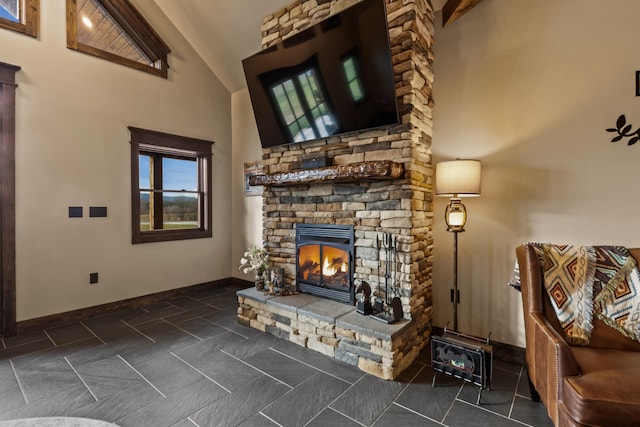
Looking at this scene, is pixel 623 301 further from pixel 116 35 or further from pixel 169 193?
pixel 116 35

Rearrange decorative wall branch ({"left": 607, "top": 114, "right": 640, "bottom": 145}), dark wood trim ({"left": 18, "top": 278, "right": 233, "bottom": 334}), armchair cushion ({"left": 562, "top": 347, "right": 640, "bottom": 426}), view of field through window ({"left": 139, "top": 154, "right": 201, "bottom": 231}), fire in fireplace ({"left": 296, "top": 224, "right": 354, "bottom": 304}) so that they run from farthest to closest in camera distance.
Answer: view of field through window ({"left": 139, "top": 154, "right": 201, "bottom": 231}) → dark wood trim ({"left": 18, "top": 278, "right": 233, "bottom": 334}) → fire in fireplace ({"left": 296, "top": 224, "right": 354, "bottom": 304}) → decorative wall branch ({"left": 607, "top": 114, "right": 640, "bottom": 145}) → armchair cushion ({"left": 562, "top": 347, "right": 640, "bottom": 426})

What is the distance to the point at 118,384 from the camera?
221cm

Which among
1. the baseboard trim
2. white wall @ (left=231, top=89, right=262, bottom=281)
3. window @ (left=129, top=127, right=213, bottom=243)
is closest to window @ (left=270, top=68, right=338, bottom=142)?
white wall @ (left=231, top=89, right=262, bottom=281)

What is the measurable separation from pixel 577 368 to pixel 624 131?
1694 millimetres

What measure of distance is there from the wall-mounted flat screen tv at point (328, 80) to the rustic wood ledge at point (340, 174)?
0.39m

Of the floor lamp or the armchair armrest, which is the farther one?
the floor lamp

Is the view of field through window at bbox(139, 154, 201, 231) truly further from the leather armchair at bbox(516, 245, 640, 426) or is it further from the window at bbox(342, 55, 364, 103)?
the leather armchair at bbox(516, 245, 640, 426)

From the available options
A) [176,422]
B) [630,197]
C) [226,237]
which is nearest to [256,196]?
[226,237]

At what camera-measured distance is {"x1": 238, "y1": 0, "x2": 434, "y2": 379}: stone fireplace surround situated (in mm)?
2496

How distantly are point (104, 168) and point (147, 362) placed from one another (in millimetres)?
2321

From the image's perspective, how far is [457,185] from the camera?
2.41m

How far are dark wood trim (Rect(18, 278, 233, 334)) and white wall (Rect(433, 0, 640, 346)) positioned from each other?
3.29m

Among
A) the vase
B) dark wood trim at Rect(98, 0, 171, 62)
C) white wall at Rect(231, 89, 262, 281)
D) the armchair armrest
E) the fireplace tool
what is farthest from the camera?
white wall at Rect(231, 89, 262, 281)

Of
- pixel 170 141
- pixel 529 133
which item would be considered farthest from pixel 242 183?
pixel 529 133
